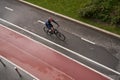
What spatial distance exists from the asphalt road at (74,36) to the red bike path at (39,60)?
1.91 feet

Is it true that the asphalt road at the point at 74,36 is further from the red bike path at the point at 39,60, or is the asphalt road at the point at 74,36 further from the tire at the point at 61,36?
the red bike path at the point at 39,60

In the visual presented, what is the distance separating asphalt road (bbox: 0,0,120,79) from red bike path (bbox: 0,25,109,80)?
583mm

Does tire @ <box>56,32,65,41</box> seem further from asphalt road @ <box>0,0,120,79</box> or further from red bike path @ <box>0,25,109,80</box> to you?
red bike path @ <box>0,25,109,80</box>

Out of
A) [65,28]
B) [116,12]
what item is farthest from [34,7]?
[116,12]

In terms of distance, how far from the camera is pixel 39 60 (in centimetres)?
1900

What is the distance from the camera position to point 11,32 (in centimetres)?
2180

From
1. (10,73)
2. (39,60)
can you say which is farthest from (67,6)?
(10,73)

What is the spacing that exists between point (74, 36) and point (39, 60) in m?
3.45

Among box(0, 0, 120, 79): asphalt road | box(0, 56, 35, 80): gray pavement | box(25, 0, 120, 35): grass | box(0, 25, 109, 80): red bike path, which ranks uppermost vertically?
box(25, 0, 120, 35): grass

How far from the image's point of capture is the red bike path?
57.5 feet

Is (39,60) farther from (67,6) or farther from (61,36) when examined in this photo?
(67,6)

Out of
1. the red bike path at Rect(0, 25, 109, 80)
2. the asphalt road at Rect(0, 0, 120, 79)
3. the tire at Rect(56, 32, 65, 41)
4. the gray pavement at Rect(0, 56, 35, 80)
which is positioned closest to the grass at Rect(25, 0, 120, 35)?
the asphalt road at Rect(0, 0, 120, 79)

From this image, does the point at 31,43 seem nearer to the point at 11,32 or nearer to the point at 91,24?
the point at 11,32

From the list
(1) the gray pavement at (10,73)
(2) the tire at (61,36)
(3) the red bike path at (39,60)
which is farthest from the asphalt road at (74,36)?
(1) the gray pavement at (10,73)
